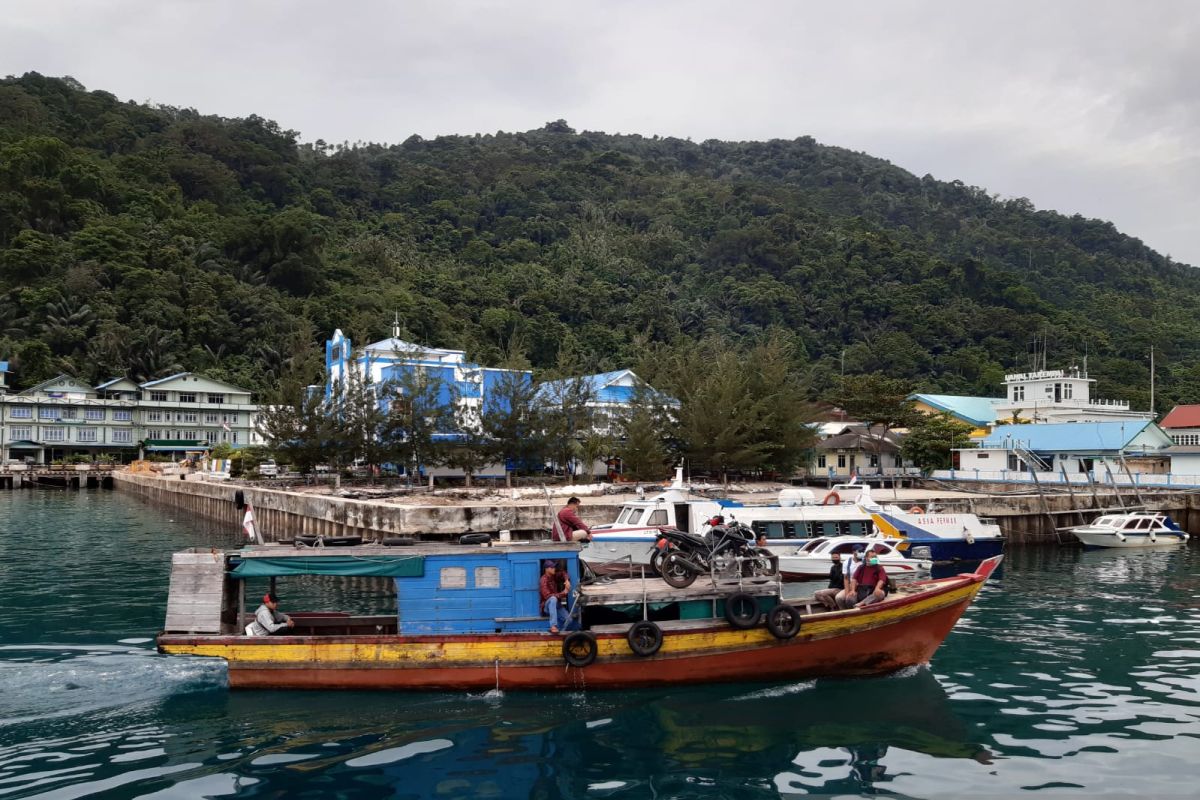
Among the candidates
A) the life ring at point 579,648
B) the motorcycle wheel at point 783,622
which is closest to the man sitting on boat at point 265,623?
the life ring at point 579,648

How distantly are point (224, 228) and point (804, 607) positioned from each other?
127 m

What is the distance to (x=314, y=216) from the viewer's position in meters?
146

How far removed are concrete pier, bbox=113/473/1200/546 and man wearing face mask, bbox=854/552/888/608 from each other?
47.3ft

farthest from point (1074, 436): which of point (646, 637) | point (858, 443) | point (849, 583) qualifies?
point (646, 637)

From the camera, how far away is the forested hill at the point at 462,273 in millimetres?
103875

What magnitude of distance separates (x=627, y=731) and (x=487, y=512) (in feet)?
55.4

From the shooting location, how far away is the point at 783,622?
650 inches

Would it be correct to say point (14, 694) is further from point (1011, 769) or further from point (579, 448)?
point (579, 448)

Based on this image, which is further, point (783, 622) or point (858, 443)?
point (858, 443)

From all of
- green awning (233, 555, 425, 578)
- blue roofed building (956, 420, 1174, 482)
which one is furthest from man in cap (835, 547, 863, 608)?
blue roofed building (956, 420, 1174, 482)

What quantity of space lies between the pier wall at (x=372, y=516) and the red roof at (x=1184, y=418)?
44.3 meters

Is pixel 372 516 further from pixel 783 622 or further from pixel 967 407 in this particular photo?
pixel 967 407

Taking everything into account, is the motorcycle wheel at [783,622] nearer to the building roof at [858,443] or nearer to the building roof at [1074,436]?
the building roof at [1074,436]

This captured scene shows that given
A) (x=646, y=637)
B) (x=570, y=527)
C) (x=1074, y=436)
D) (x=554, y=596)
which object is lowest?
(x=646, y=637)
